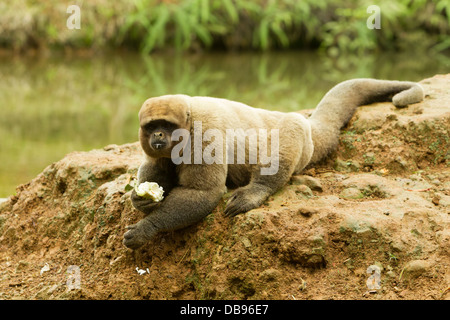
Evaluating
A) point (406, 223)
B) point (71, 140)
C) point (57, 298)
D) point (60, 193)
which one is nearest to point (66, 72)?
point (71, 140)

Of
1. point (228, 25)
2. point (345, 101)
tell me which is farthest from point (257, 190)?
point (228, 25)

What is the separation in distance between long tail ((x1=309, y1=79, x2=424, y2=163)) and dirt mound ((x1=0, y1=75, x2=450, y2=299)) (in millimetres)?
210

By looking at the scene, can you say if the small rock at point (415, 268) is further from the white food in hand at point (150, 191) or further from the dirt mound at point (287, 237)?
the white food in hand at point (150, 191)

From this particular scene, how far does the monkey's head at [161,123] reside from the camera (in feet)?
16.8

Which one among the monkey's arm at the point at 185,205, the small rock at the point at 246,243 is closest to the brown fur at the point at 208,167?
the monkey's arm at the point at 185,205

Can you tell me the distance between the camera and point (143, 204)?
5445 millimetres

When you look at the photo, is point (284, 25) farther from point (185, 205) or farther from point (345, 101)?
point (185, 205)

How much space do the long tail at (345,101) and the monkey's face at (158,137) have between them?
210 cm

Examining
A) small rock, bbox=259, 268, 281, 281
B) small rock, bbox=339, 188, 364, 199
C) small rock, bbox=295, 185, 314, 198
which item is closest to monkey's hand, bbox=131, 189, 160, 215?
small rock, bbox=259, 268, 281, 281

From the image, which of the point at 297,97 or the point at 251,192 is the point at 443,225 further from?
the point at 297,97

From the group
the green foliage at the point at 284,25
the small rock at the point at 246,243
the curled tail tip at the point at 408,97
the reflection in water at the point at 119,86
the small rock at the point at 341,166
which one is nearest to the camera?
the small rock at the point at 246,243

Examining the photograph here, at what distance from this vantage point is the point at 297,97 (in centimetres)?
1476

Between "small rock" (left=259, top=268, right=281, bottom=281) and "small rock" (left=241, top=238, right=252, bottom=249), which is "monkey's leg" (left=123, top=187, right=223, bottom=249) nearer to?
"small rock" (left=241, top=238, right=252, bottom=249)

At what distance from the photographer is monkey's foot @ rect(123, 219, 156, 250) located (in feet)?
17.4
